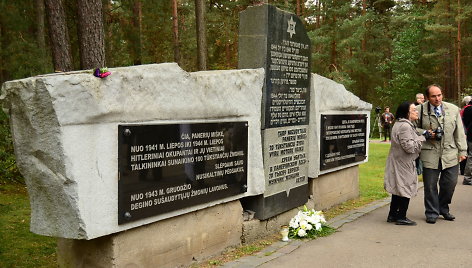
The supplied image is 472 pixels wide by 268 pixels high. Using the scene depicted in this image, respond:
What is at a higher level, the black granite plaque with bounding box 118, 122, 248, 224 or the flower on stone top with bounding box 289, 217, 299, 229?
the black granite plaque with bounding box 118, 122, 248, 224

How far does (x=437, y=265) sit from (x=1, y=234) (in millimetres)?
5151

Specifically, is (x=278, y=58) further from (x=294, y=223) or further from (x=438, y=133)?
(x=438, y=133)

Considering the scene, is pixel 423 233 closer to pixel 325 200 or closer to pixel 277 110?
pixel 325 200

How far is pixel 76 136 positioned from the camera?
364cm

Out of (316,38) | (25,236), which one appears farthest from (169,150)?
(316,38)

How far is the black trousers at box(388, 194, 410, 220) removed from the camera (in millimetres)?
6617

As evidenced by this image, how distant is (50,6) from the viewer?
10.1 metres

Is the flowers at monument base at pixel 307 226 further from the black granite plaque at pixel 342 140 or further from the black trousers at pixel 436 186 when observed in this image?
the black trousers at pixel 436 186

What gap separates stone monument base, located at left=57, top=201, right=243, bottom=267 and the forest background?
7484 mm

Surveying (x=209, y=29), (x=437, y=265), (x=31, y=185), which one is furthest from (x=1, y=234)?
(x=209, y=29)

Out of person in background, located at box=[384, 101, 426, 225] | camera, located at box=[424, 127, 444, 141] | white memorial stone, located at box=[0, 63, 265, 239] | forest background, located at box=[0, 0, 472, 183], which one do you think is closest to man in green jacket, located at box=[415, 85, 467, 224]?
camera, located at box=[424, 127, 444, 141]

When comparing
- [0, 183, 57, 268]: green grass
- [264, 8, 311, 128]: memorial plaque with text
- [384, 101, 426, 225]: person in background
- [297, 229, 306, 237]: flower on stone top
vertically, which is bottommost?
[0, 183, 57, 268]: green grass

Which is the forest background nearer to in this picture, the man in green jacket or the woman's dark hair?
the woman's dark hair

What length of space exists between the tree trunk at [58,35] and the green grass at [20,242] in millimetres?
3236
